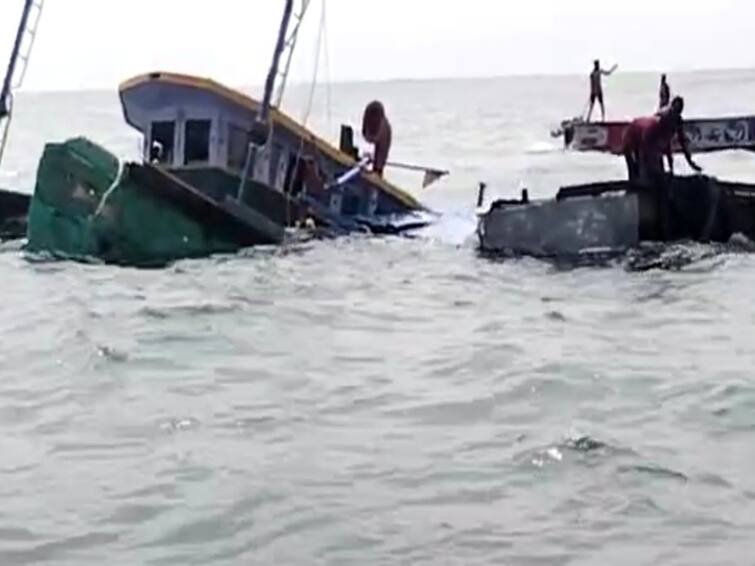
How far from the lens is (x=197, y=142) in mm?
21188

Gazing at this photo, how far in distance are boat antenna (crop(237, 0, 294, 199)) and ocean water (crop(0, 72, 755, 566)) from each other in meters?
1.42

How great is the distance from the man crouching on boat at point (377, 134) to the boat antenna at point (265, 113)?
119 inches

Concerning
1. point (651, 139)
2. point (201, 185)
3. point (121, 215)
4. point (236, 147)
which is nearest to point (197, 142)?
point (236, 147)

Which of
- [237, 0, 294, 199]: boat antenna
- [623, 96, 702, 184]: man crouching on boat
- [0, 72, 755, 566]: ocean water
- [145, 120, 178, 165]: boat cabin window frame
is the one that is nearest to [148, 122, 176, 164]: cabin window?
[145, 120, 178, 165]: boat cabin window frame

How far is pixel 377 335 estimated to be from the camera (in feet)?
47.2

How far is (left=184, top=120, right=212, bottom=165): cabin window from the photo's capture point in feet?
69.0

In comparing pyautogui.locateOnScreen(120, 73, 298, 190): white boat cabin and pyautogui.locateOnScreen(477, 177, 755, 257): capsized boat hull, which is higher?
pyautogui.locateOnScreen(120, 73, 298, 190): white boat cabin

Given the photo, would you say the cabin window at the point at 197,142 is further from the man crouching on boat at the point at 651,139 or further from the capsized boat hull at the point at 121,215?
the man crouching on boat at the point at 651,139

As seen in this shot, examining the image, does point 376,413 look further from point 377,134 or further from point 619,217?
point 377,134

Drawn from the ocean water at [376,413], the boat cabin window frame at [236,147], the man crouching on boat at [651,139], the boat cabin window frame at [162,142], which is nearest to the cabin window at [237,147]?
the boat cabin window frame at [236,147]

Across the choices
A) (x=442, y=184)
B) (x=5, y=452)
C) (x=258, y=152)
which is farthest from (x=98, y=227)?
(x=442, y=184)

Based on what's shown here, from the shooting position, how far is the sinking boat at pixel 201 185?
59.5 ft

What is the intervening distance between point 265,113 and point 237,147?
5.79ft

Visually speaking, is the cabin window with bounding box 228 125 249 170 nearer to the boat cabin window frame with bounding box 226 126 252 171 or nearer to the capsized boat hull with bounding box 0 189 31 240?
the boat cabin window frame with bounding box 226 126 252 171
